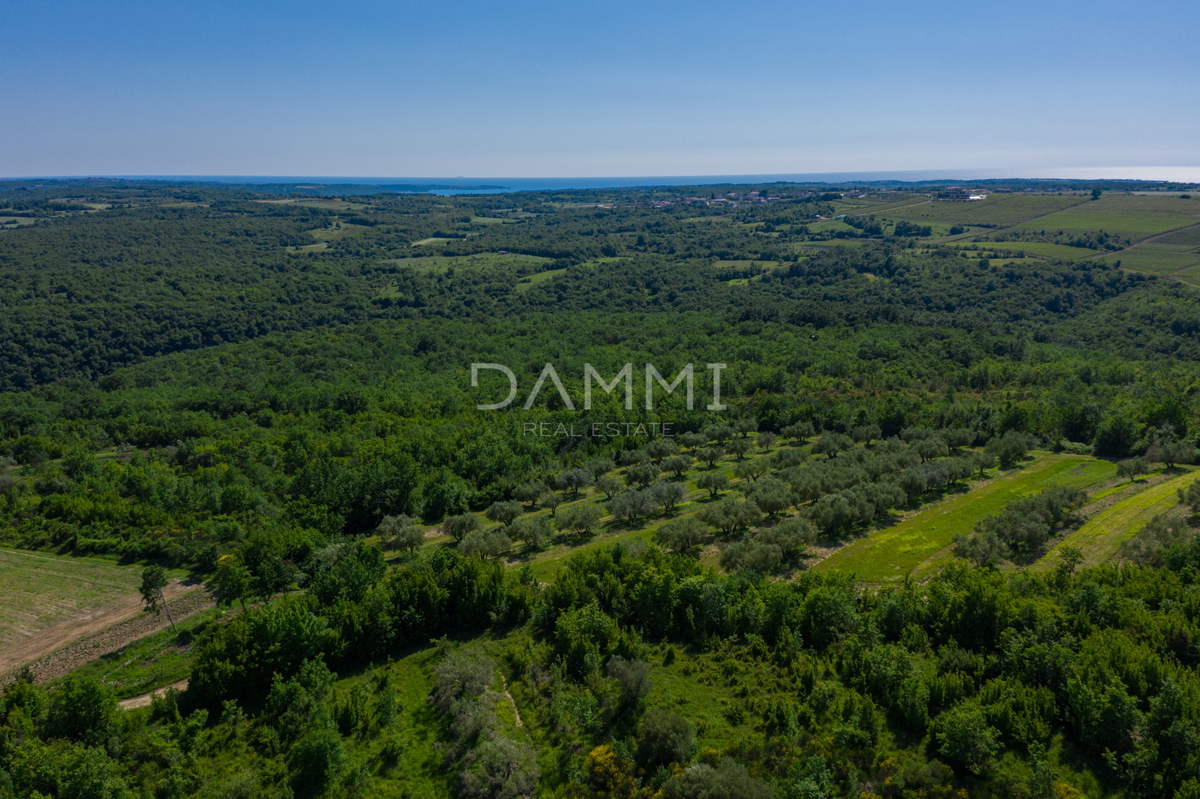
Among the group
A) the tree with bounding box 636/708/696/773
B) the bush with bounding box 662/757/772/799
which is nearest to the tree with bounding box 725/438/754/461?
the tree with bounding box 636/708/696/773

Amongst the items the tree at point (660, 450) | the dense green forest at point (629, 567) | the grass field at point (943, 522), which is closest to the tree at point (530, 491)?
the dense green forest at point (629, 567)

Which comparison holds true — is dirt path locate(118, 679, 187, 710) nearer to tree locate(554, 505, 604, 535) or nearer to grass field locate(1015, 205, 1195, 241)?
tree locate(554, 505, 604, 535)

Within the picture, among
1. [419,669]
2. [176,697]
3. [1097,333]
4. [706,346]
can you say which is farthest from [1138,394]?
[176,697]

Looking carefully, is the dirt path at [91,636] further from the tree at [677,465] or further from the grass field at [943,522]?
the grass field at [943,522]

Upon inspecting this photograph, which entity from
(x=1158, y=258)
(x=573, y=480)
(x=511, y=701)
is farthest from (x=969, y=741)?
(x=1158, y=258)

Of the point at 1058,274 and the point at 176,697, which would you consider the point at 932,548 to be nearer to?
the point at 176,697

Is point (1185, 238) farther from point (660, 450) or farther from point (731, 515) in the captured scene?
point (731, 515)
